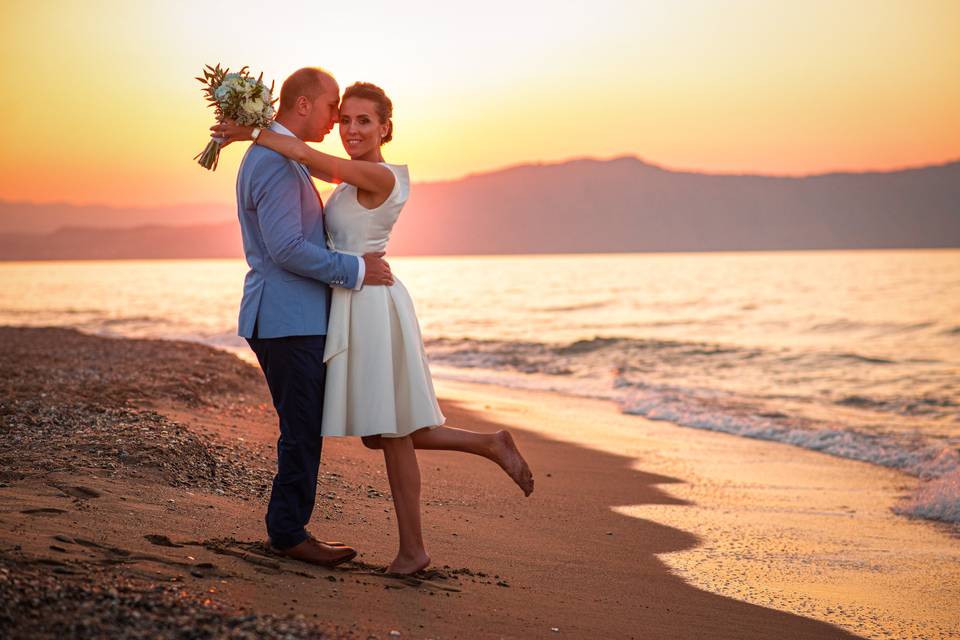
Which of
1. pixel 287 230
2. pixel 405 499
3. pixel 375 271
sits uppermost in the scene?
pixel 287 230

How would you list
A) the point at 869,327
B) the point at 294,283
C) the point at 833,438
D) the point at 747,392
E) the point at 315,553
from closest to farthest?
the point at 294,283 < the point at 315,553 < the point at 833,438 < the point at 747,392 < the point at 869,327

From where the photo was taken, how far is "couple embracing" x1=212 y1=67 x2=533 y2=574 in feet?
13.2

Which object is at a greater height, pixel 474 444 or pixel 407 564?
pixel 474 444

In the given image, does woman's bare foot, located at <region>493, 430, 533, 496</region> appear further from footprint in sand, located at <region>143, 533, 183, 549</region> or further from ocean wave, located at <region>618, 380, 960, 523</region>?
ocean wave, located at <region>618, 380, 960, 523</region>

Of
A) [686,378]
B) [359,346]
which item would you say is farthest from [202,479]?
[686,378]

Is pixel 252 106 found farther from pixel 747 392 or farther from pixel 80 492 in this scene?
pixel 747 392

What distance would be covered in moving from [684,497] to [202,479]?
3907 millimetres

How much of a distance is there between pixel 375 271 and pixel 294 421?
29.3 inches

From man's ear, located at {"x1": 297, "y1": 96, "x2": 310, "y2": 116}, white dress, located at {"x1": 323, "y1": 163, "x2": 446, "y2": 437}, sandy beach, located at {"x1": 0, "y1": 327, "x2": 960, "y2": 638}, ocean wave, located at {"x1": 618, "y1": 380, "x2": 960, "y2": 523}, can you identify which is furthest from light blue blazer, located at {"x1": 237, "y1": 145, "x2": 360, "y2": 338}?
ocean wave, located at {"x1": 618, "y1": 380, "x2": 960, "y2": 523}

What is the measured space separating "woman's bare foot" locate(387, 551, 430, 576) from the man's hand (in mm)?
1285

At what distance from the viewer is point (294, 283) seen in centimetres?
407

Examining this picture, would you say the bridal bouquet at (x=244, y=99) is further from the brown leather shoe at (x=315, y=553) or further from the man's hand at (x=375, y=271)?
the brown leather shoe at (x=315, y=553)

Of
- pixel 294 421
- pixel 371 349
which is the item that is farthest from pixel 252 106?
pixel 294 421

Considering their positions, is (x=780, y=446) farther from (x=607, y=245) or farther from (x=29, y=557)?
(x=607, y=245)
